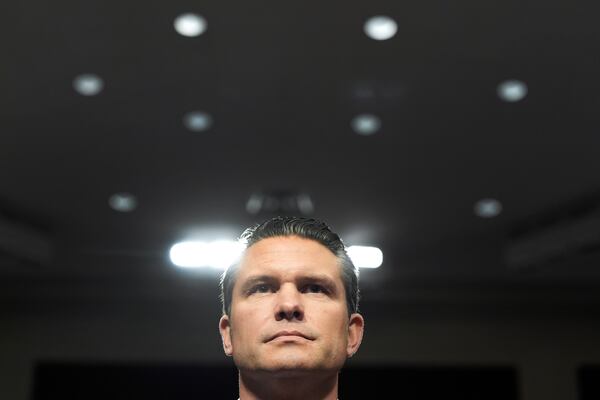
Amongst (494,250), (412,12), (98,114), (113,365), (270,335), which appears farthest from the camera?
(113,365)

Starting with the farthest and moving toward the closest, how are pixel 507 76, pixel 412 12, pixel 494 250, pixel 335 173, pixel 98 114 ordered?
pixel 494 250 → pixel 335 173 → pixel 98 114 → pixel 507 76 → pixel 412 12

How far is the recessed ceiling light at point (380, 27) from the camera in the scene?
4016 millimetres

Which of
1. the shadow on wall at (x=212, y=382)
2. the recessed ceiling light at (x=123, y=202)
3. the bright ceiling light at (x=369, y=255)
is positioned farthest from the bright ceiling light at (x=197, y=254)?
the shadow on wall at (x=212, y=382)

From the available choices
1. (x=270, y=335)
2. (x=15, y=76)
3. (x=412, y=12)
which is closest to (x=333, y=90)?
(x=412, y=12)

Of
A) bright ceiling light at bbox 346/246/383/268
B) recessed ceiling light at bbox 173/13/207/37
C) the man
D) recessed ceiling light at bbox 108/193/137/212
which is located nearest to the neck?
the man

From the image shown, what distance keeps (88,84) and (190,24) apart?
2.90ft

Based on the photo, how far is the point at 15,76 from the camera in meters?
4.57

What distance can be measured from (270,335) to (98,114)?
146 inches

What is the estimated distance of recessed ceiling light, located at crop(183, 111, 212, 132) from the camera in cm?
506

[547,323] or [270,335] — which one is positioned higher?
[547,323]

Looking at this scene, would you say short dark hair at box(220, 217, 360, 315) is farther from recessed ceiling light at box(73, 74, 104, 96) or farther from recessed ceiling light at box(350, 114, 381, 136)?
recessed ceiling light at box(350, 114, 381, 136)

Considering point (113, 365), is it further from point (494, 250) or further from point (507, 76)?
point (507, 76)

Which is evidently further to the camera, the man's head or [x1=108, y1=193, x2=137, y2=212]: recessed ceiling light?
[x1=108, y1=193, x2=137, y2=212]: recessed ceiling light

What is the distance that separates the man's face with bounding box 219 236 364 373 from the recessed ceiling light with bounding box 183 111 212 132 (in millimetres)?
3392
